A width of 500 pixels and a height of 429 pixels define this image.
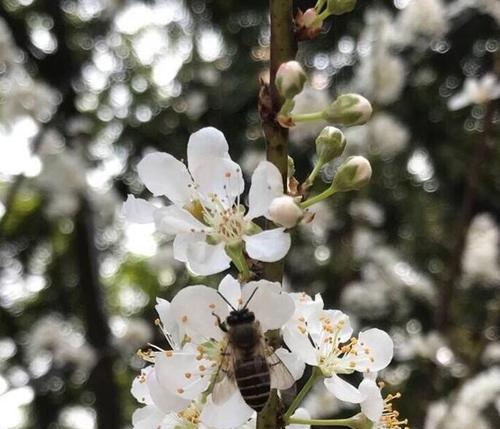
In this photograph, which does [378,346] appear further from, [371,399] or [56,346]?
[56,346]

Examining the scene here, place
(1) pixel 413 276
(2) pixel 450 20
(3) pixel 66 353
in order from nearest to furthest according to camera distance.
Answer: (2) pixel 450 20 < (1) pixel 413 276 < (3) pixel 66 353

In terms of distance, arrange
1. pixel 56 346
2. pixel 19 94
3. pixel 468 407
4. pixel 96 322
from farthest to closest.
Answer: pixel 56 346
pixel 19 94
pixel 96 322
pixel 468 407

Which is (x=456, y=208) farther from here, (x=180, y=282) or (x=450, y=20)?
(x=180, y=282)

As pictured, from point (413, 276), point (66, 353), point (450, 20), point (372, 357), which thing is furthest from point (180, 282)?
point (372, 357)

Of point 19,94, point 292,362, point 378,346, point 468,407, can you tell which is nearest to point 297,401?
point 292,362

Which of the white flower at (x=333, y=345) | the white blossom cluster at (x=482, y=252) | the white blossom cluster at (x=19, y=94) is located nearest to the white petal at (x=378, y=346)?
the white flower at (x=333, y=345)

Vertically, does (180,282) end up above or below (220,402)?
below
